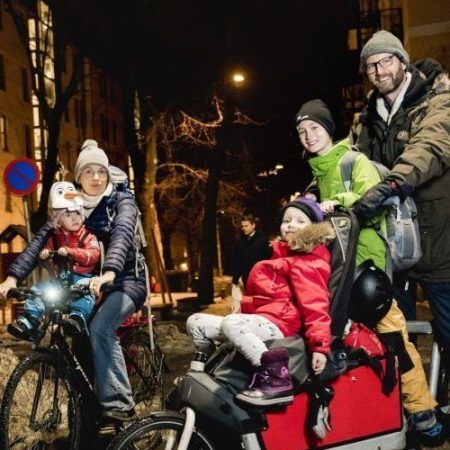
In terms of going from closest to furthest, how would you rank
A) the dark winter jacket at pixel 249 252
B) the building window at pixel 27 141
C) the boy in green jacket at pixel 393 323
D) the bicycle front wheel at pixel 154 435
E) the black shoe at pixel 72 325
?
the bicycle front wheel at pixel 154 435 → the boy in green jacket at pixel 393 323 → the black shoe at pixel 72 325 → the dark winter jacket at pixel 249 252 → the building window at pixel 27 141

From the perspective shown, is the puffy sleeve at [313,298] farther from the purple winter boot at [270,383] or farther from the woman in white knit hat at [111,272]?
the woman in white knit hat at [111,272]

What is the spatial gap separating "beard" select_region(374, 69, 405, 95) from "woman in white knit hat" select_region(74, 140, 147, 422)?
1.95m

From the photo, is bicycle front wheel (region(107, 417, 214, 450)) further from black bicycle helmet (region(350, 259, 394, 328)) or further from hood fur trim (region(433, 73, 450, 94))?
hood fur trim (region(433, 73, 450, 94))

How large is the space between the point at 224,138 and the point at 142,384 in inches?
612

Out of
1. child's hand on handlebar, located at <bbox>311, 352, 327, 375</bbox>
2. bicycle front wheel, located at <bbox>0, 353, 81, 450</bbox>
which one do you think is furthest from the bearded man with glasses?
bicycle front wheel, located at <bbox>0, 353, 81, 450</bbox>

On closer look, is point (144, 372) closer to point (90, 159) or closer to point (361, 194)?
point (90, 159)

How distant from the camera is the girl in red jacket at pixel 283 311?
133 inches

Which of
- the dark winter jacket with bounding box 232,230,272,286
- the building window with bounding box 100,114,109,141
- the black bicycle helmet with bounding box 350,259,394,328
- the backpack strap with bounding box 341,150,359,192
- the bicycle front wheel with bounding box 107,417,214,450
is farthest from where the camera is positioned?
the building window with bounding box 100,114,109,141

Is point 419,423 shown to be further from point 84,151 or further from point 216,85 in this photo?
point 216,85

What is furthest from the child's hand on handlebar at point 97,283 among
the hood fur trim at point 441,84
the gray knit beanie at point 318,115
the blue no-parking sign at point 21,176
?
the blue no-parking sign at point 21,176

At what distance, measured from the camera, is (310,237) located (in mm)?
3652

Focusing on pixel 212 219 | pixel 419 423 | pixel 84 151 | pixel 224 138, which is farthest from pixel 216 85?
pixel 419 423

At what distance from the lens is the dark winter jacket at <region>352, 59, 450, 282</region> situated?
3.95 metres

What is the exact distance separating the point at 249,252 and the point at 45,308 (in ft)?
26.2
